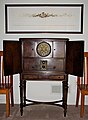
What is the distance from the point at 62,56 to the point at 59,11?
89cm

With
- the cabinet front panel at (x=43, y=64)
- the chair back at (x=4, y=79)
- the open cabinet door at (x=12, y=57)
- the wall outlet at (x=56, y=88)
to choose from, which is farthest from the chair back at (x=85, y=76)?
the chair back at (x=4, y=79)

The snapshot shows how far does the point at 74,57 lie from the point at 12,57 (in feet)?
2.99

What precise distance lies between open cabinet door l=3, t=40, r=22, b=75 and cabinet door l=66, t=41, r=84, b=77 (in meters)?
0.73

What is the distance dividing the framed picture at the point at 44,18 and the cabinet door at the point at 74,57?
0.60 m

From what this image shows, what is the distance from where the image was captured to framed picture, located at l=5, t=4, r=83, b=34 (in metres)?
3.46

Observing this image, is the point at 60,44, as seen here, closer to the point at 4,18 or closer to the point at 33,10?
the point at 33,10

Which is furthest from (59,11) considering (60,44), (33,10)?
(60,44)

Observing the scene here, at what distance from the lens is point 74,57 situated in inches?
117

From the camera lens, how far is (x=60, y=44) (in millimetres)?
3023

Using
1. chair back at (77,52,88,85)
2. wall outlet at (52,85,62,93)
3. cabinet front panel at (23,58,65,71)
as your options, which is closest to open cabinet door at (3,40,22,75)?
cabinet front panel at (23,58,65,71)

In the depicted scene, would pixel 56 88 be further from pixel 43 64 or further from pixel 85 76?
pixel 43 64

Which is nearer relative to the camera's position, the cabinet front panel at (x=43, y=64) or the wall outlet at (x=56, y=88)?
the cabinet front panel at (x=43, y=64)

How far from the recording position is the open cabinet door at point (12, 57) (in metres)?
2.96

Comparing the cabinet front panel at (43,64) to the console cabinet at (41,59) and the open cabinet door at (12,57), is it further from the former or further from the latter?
the open cabinet door at (12,57)
